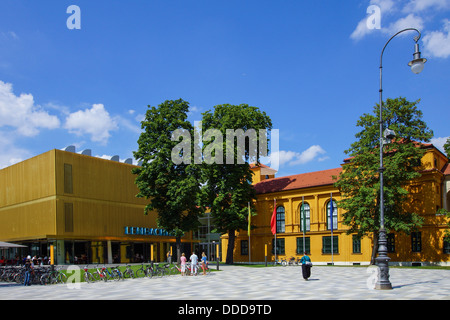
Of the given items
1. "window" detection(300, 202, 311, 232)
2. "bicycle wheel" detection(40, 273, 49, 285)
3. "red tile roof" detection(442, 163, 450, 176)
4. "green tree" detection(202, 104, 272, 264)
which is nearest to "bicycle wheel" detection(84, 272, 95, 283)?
"bicycle wheel" detection(40, 273, 49, 285)

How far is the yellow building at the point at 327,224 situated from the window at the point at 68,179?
897 inches

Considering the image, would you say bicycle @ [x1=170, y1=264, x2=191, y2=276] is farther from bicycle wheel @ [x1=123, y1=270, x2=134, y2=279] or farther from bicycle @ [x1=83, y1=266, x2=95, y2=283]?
bicycle @ [x1=83, y1=266, x2=95, y2=283]

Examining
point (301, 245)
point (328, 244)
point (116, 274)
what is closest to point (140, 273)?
point (116, 274)

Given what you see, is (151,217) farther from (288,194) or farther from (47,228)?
(288,194)

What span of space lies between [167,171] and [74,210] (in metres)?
14.9

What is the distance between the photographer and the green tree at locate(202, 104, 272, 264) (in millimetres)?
52000

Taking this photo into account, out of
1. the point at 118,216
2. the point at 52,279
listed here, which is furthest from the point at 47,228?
the point at 52,279

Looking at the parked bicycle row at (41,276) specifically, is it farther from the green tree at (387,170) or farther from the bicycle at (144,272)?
the green tree at (387,170)

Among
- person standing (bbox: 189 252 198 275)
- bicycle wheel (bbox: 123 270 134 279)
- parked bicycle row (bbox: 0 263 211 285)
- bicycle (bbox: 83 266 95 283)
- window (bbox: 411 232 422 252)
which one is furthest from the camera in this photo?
window (bbox: 411 232 422 252)

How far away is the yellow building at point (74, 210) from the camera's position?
54.2 m

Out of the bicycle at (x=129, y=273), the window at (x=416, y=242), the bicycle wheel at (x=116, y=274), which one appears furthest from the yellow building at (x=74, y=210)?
the window at (x=416, y=242)

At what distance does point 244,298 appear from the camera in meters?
18.2

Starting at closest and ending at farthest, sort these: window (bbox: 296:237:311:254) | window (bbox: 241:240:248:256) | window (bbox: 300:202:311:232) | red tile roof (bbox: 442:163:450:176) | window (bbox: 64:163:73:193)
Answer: red tile roof (bbox: 442:163:450:176) → window (bbox: 64:163:73:193) → window (bbox: 296:237:311:254) → window (bbox: 300:202:311:232) → window (bbox: 241:240:248:256)

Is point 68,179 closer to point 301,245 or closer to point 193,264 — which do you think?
point 193,264
